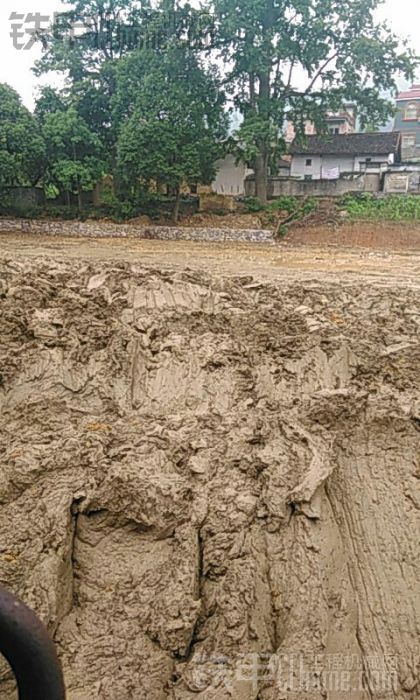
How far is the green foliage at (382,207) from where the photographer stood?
17.4 metres

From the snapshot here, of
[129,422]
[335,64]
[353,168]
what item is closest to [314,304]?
[129,422]

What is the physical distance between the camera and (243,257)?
36.6ft

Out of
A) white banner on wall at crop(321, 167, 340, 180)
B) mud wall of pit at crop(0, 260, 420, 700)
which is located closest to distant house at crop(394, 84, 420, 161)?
white banner on wall at crop(321, 167, 340, 180)

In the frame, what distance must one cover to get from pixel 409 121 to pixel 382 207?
1912 centimetres

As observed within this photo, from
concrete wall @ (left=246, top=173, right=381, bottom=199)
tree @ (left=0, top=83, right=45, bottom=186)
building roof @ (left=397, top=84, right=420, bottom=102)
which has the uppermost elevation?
building roof @ (left=397, top=84, right=420, bottom=102)

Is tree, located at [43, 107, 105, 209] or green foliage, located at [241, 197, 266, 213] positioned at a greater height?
tree, located at [43, 107, 105, 209]

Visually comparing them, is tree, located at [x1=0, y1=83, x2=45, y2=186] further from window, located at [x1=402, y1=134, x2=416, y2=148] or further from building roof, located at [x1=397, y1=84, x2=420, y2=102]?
building roof, located at [x1=397, y1=84, x2=420, y2=102]

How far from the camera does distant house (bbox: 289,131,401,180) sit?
23188mm

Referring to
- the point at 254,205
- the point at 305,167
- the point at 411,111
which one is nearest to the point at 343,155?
the point at 305,167

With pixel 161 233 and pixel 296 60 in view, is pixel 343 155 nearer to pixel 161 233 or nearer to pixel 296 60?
pixel 296 60

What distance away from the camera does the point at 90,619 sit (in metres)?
2.68

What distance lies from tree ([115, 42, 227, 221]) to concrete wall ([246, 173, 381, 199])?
3.66m

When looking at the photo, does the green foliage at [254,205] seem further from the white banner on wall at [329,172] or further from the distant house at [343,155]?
the white banner on wall at [329,172]

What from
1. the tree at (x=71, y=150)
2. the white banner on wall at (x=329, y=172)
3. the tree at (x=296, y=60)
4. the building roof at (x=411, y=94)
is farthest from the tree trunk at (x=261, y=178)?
the building roof at (x=411, y=94)
